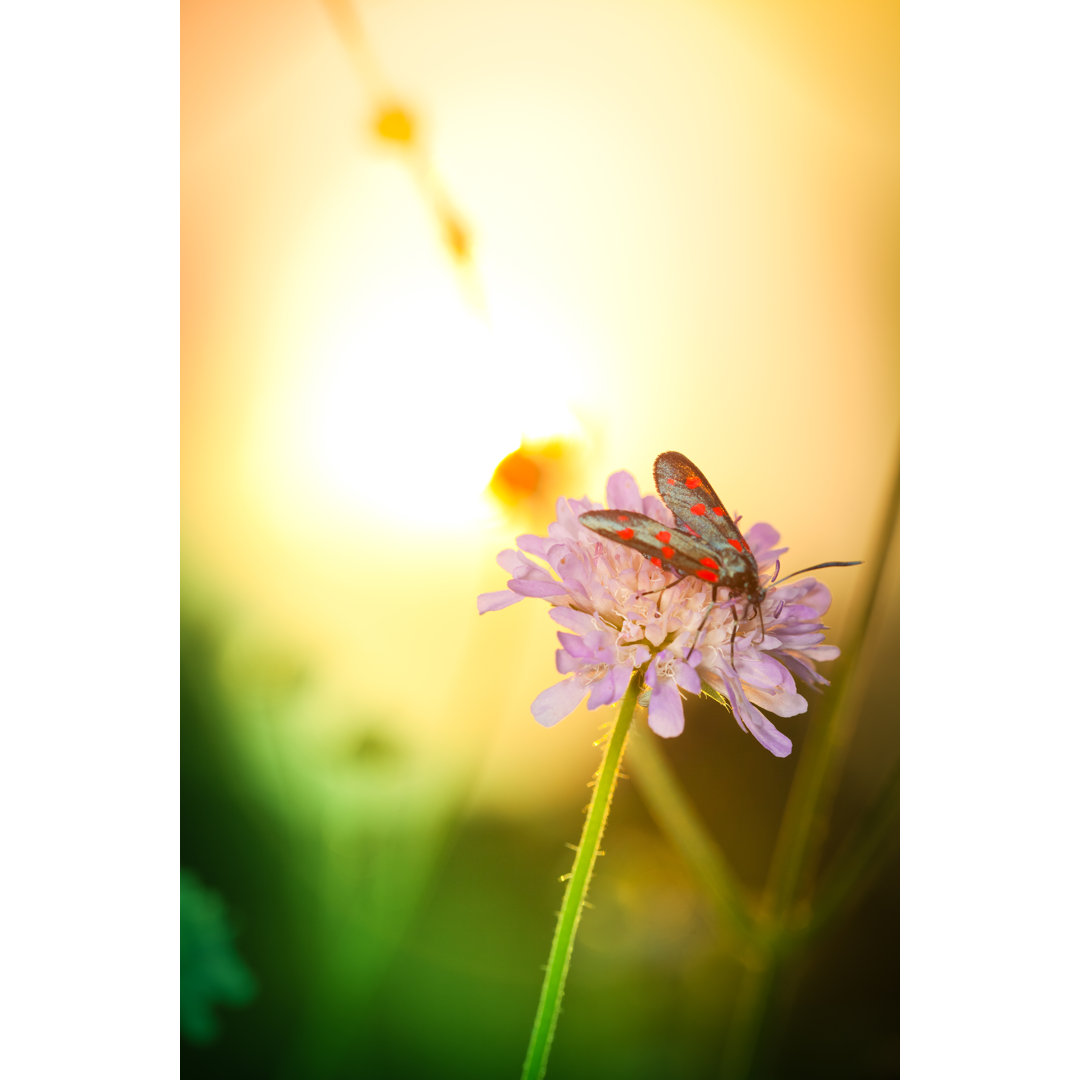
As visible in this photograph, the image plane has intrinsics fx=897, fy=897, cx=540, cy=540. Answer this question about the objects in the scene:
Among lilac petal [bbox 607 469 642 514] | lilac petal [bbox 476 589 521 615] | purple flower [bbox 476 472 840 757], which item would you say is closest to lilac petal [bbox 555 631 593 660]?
purple flower [bbox 476 472 840 757]

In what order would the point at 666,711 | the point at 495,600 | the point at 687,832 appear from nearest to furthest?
the point at 666,711
the point at 495,600
the point at 687,832

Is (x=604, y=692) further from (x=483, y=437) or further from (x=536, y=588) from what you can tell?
(x=483, y=437)


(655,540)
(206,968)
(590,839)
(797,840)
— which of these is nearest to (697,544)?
(655,540)

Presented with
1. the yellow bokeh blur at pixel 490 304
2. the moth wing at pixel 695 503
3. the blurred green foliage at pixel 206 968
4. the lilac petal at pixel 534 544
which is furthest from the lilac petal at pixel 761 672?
the blurred green foliage at pixel 206 968

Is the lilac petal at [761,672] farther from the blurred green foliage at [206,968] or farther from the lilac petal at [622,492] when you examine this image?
the blurred green foliage at [206,968]
